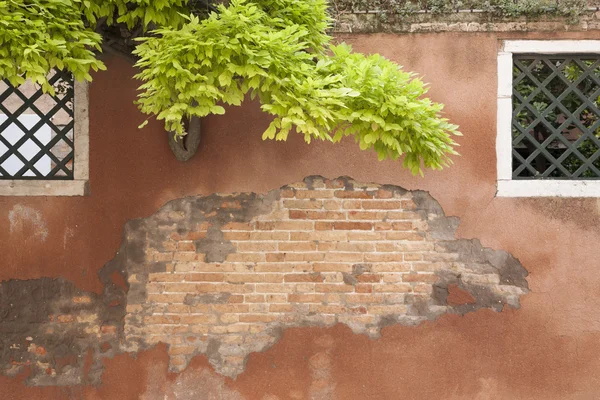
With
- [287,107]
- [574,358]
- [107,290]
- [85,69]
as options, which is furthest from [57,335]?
[574,358]

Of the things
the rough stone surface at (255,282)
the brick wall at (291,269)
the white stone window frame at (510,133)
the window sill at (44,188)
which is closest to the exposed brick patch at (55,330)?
the rough stone surface at (255,282)

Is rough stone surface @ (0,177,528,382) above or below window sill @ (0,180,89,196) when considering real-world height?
below

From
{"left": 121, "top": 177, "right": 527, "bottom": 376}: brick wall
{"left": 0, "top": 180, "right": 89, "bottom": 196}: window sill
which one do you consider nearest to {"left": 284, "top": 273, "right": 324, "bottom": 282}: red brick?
{"left": 121, "top": 177, "right": 527, "bottom": 376}: brick wall

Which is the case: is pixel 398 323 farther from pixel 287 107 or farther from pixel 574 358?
pixel 287 107

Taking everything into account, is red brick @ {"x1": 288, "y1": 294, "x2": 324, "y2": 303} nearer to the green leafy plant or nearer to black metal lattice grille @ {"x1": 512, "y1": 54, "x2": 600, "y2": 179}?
the green leafy plant

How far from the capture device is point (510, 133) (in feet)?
13.6

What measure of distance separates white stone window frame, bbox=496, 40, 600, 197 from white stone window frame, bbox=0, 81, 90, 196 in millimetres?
2959

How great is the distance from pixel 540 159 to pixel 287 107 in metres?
2.47

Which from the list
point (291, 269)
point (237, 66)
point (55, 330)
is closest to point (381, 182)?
point (291, 269)

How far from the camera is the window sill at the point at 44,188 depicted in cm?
404

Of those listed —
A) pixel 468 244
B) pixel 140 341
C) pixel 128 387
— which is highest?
pixel 468 244

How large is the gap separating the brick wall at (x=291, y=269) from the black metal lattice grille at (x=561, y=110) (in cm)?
82

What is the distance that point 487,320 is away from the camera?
4.05 meters

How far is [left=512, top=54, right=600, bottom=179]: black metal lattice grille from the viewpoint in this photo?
417 cm
